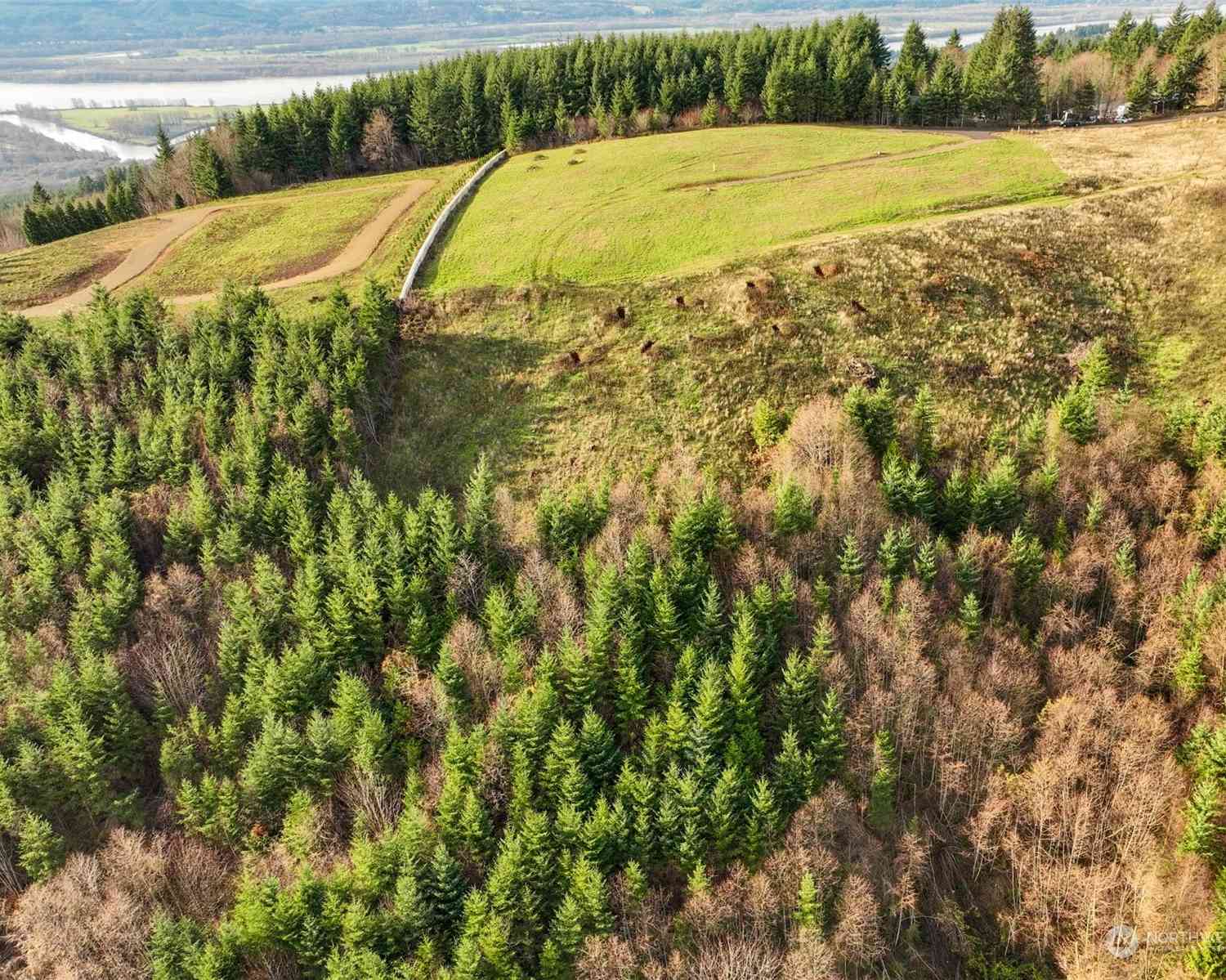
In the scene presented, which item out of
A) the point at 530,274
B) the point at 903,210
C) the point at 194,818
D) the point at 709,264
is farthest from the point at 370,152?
the point at 194,818

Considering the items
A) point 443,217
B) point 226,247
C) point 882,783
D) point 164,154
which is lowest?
point 882,783

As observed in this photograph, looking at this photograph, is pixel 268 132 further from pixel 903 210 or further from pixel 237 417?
pixel 903 210

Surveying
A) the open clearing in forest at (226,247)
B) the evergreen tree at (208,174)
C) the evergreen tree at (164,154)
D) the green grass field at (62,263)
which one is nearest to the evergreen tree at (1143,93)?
the open clearing in forest at (226,247)

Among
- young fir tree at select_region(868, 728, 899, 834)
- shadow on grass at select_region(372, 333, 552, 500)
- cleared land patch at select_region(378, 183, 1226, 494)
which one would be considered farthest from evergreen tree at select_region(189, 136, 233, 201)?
young fir tree at select_region(868, 728, 899, 834)

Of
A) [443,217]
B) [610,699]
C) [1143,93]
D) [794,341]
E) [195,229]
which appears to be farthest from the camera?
[1143,93]

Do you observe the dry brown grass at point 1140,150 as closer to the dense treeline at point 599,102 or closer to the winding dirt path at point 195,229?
the dense treeline at point 599,102

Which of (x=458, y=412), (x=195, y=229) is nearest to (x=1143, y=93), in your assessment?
(x=458, y=412)

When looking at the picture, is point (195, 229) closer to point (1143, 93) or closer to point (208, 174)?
point (208, 174)
